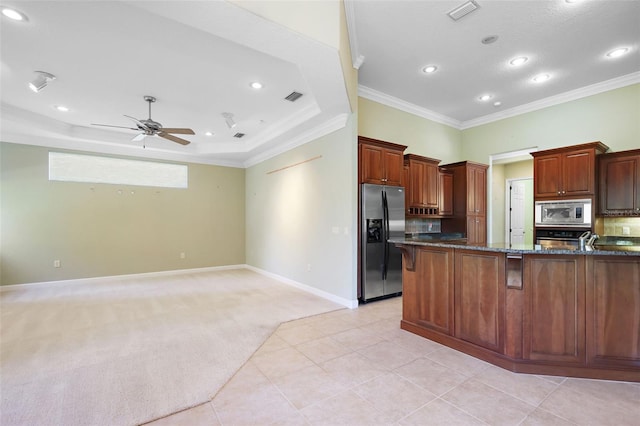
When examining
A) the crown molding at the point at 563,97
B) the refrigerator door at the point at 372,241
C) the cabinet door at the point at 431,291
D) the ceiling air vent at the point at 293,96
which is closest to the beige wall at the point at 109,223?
the ceiling air vent at the point at 293,96

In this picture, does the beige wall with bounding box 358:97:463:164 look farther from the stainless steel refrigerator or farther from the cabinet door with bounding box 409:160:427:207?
the stainless steel refrigerator

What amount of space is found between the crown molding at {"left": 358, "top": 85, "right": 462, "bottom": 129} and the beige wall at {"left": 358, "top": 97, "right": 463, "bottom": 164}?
0.07m

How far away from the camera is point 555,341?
94.2 inches

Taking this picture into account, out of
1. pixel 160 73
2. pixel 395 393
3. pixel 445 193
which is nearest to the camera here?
pixel 395 393

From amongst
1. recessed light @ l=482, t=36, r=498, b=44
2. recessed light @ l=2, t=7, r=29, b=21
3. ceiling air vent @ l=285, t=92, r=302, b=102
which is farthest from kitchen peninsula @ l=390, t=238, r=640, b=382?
recessed light @ l=2, t=7, r=29, b=21

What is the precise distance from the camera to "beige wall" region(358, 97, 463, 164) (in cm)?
496

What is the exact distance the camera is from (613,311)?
228 centimetres

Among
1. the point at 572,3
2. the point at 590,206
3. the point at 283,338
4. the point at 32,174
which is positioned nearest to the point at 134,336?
the point at 283,338

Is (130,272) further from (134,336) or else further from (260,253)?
(134,336)

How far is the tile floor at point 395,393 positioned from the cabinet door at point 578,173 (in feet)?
10.5

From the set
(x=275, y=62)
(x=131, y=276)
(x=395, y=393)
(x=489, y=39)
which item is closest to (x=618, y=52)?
(x=489, y=39)

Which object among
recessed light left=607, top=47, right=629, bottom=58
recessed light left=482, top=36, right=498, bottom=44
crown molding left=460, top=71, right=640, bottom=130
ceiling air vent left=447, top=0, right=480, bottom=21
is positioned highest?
recessed light left=607, top=47, right=629, bottom=58

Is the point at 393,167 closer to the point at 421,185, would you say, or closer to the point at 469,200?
the point at 421,185

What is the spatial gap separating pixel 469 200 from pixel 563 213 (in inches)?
57.1
